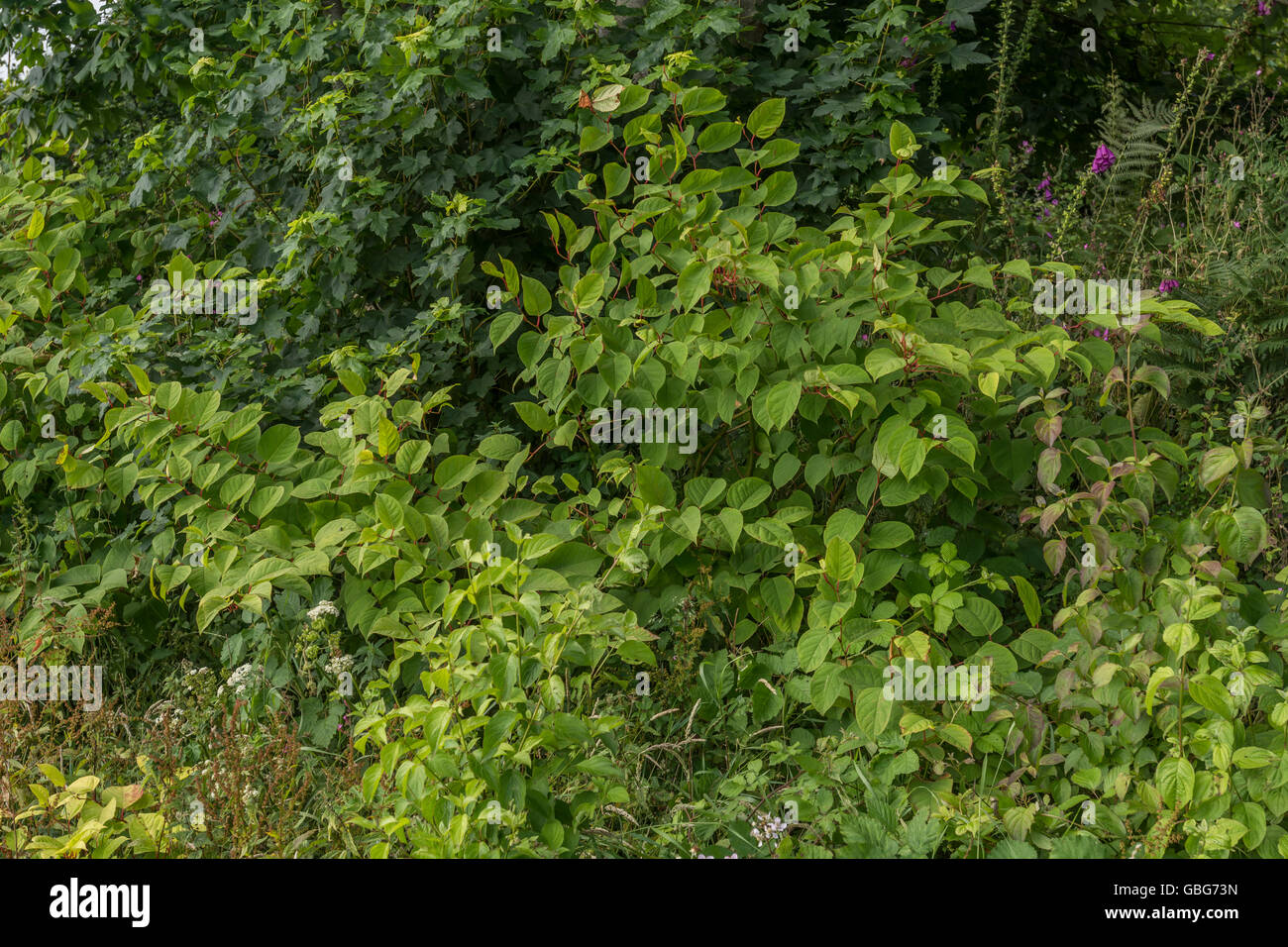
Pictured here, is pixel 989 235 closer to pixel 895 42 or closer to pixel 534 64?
pixel 895 42

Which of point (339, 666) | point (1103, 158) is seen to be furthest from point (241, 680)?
point (1103, 158)

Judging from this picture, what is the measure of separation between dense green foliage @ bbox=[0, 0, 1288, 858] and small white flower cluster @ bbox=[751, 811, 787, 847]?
15mm

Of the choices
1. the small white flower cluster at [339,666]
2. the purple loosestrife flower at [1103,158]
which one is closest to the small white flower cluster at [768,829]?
the small white flower cluster at [339,666]

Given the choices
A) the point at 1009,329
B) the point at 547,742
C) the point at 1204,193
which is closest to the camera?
the point at 547,742

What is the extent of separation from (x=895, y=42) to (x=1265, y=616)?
89.5 inches

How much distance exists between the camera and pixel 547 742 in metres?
2.15

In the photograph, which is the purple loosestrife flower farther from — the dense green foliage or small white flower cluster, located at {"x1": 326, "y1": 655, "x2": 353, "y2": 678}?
small white flower cluster, located at {"x1": 326, "y1": 655, "x2": 353, "y2": 678}

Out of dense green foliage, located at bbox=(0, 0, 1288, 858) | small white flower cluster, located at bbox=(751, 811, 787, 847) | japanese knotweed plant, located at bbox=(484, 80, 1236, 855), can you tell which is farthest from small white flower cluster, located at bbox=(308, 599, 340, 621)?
small white flower cluster, located at bbox=(751, 811, 787, 847)

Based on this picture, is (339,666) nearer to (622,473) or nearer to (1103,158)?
(622,473)

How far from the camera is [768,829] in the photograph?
2.49 meters

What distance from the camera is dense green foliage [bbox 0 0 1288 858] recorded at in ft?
8.05

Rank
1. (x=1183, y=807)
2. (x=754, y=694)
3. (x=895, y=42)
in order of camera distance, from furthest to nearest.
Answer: (x=895, y=42), (x=754, y=694), (x=1183, y=807)

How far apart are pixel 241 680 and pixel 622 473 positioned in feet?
3.88
